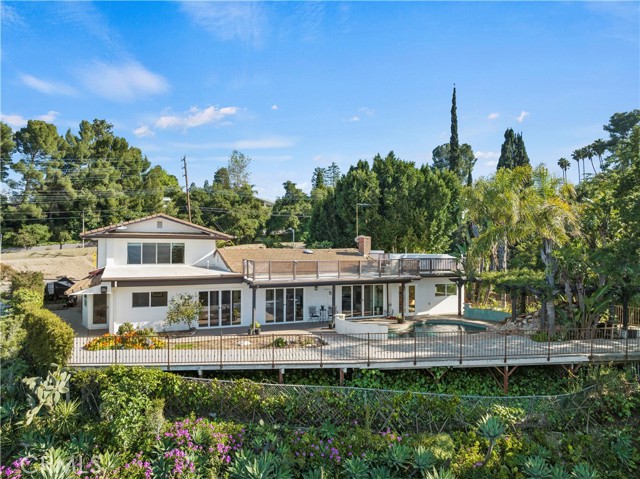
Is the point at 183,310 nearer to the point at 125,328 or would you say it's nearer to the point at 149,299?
the point at 149,299

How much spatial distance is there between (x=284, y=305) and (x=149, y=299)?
20.8 feet

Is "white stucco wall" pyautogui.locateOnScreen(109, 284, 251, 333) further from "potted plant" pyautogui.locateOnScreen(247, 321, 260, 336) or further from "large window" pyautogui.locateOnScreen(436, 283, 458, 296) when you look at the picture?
"large window" pyautogui.locateOnScreen(436, 283, 458, 296)

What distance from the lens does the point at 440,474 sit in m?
9.88

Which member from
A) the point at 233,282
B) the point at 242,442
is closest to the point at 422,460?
the point at 242,442

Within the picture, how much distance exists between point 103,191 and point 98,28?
36.8m

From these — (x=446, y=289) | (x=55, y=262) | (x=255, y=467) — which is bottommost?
(x=255, y=467)

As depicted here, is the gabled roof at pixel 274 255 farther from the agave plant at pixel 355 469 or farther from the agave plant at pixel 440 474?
the agave plant at pixel 440 474

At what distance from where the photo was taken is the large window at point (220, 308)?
62.6ft

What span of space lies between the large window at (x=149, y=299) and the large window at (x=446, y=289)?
15118 mm

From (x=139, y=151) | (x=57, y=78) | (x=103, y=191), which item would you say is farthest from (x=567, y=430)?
(x=139, y=151)

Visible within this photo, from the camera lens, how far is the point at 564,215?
56.8 feet

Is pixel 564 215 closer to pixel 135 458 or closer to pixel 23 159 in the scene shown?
pixel 135 458

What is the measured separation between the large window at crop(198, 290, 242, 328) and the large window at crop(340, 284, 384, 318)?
18.2ft

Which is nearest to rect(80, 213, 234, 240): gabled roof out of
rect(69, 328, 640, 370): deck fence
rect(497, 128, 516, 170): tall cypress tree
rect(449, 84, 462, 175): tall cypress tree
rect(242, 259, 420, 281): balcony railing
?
rect(242, 259, 420, 281): balcony railing
